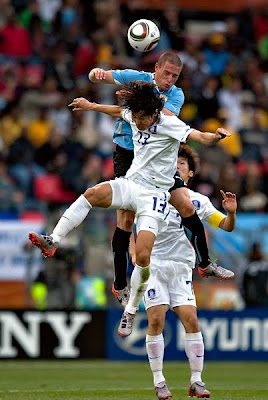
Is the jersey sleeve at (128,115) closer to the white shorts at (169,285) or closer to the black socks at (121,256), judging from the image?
the black socks at (121,256)

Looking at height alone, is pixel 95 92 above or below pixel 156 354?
above

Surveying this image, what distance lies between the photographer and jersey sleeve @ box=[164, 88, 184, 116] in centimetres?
1098

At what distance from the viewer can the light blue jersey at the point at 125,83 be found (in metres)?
11.0

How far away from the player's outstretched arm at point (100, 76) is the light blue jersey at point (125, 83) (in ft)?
0.17

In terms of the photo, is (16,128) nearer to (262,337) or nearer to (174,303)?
(262,337)

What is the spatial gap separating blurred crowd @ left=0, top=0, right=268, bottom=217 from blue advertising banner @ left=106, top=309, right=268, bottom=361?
228 centimetres

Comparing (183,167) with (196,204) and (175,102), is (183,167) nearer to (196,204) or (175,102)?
(196,204)

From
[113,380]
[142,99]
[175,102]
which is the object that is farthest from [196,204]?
[113,380]

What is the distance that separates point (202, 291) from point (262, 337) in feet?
4.23

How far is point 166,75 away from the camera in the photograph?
35.7ft

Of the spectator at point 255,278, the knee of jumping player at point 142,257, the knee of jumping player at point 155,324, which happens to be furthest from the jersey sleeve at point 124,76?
the spectator at point 255,278

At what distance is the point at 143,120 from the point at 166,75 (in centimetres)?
56

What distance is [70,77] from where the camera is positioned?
2214 cm

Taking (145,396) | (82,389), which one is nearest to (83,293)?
(82,389)
